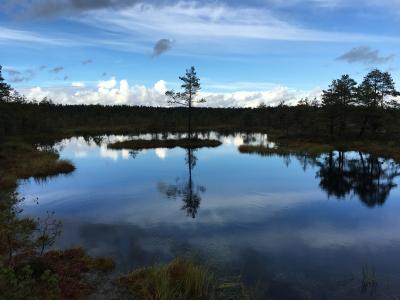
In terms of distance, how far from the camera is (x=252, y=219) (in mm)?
25797

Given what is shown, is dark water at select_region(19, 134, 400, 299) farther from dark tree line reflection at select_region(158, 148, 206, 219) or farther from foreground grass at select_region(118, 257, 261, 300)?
foreground grass at select_region(118, 257, 261, 300)

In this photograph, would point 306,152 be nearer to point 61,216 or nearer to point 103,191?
point 103,191

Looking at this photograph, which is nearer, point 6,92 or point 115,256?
point 115,256

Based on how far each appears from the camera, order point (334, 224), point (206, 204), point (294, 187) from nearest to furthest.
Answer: point (334, 224)
point (206, 204)
point (294, 187)

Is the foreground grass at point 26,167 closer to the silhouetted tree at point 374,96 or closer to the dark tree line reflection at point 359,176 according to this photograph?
the dark tree line reflection at point 359,176

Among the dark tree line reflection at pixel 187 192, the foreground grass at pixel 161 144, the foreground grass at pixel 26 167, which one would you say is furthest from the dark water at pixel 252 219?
the foreground grass at pixel 161 144

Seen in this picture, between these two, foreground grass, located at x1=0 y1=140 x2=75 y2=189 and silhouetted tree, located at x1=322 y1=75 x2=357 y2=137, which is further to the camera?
silhouetted tree, located at x1=322 y1=75 x2=357 y2=137

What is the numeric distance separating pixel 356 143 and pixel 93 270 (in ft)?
215

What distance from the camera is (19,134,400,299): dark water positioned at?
17094 millimetres

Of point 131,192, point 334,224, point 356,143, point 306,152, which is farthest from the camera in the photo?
point 356,143

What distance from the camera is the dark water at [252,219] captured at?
17094mm

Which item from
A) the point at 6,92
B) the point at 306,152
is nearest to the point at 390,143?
the point at 306,152

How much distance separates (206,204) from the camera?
29.8 metres

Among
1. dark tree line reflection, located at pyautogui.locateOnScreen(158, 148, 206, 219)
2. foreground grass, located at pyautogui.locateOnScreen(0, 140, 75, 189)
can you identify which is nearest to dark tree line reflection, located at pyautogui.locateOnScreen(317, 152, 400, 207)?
dark tree line reflection, located at pyautogui.locateOnScreen(158, 148, 206, 219)
